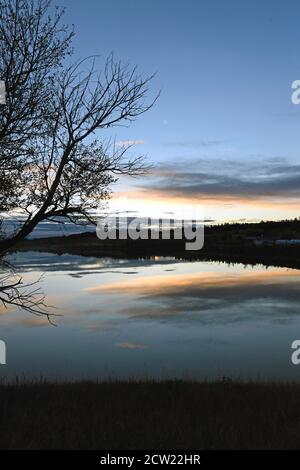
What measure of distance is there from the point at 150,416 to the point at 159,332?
16.1 metres

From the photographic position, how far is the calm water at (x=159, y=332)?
793 inches

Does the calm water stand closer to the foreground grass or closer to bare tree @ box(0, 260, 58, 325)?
bare tree @ box(0, 260, 58, 325)

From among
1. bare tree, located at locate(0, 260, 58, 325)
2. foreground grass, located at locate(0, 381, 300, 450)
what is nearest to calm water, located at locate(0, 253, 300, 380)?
bare tree, located at locate(0, 260, 58, 325)

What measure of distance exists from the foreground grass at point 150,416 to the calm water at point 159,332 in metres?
3.78

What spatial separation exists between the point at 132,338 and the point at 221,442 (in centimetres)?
1610

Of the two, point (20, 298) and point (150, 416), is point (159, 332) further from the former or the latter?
point (150, 416)

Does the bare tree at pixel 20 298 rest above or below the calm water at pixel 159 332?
above

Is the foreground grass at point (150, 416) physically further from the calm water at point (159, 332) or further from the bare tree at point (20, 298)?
the calm water at point (159, 332)

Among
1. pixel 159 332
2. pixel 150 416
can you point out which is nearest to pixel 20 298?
pixel 150 416

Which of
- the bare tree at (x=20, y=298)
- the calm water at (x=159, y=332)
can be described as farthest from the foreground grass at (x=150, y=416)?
the calm water at (x=159, y=332)

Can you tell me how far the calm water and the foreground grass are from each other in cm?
378

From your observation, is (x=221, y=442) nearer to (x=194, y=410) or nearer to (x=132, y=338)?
(x=194, y=410)

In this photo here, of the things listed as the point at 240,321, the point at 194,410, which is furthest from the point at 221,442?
the point at 240,321

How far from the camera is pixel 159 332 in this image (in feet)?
91.1
